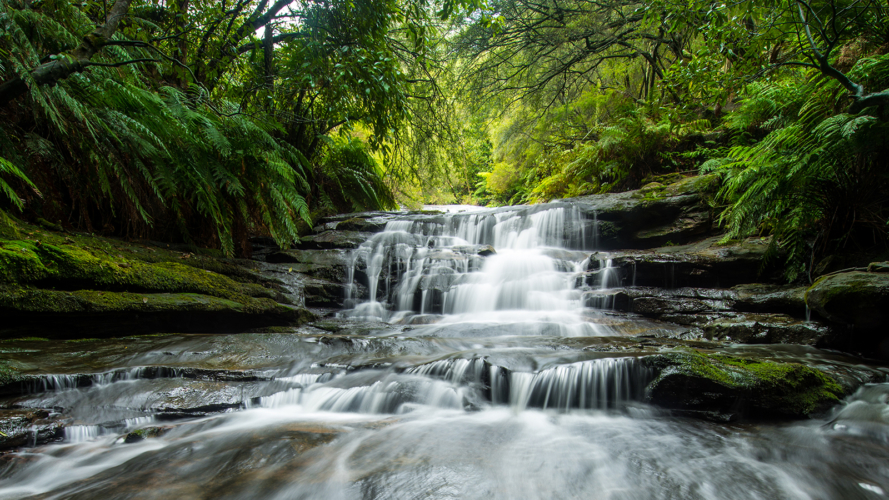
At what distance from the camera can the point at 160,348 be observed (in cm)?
307

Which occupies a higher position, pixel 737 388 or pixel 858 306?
pixel 858 306

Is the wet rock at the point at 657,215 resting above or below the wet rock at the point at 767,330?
above

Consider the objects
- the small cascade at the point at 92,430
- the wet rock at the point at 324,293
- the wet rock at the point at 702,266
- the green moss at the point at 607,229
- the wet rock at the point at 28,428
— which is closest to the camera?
the wet rock at the point at 28,428

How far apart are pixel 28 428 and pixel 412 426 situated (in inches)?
85.3

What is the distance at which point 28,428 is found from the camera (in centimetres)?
207

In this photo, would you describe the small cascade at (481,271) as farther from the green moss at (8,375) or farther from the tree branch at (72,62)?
the tree branch at (72,62)

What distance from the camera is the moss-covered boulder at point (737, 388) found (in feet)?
7.98

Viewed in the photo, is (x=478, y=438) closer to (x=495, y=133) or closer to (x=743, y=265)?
(x=743, y=265)

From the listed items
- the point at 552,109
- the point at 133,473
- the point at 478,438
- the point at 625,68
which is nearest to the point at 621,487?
the point at 478,438

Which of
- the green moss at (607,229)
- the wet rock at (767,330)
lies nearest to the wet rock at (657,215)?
the green moss at (607,229)

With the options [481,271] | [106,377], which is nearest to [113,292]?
[106,377]

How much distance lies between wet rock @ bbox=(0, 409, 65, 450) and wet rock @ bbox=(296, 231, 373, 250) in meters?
4.64

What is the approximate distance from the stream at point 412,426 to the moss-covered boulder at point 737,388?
0.09m

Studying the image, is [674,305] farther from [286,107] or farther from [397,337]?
[286,107]
